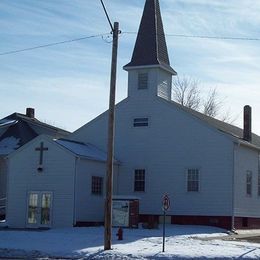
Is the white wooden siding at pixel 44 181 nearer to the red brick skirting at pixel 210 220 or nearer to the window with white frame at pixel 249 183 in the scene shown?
the red brick skirting at pixel 210 220

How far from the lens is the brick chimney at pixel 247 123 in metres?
39.4

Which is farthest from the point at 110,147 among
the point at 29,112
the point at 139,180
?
the point at 29,112

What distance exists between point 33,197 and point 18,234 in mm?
6659

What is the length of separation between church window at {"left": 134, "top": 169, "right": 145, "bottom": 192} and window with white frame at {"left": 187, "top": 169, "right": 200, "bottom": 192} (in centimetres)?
305

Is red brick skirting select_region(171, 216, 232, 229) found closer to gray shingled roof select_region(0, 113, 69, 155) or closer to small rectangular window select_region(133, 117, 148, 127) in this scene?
small rectangular window select_region(133, 117, 148, 127)

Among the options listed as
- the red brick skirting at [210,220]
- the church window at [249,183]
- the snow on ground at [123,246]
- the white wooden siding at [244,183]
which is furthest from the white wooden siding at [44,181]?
the church window at [249,183]

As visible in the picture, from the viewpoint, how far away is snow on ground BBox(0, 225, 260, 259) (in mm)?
20906

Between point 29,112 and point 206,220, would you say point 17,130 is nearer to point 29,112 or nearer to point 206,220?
point 29,112

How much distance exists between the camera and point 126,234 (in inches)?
1088

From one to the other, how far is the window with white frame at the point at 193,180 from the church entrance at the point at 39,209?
8.33 metres

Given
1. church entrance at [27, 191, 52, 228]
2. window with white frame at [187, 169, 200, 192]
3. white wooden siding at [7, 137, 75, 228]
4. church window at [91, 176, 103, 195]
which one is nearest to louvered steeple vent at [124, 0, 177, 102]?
window with white frame at [187, 169, 200, 192]

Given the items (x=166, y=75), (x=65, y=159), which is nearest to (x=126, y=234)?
(x=65, y=159)

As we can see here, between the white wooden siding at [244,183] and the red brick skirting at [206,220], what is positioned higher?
the white wooden siding at [244,183]

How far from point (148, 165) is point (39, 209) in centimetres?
741
